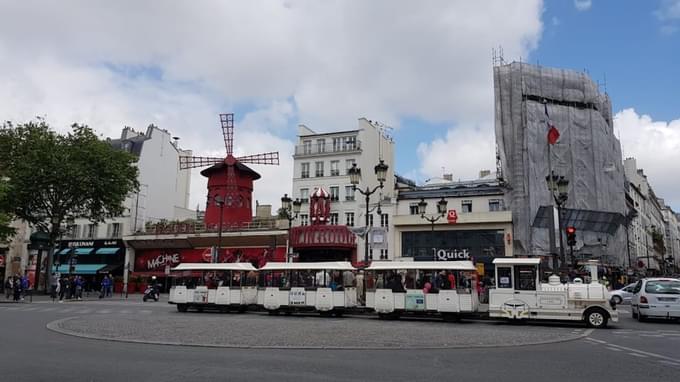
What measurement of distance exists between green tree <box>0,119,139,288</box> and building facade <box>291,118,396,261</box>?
1303 centimetres

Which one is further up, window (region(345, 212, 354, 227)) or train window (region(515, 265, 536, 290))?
window (region(345, 212, 354, 227))

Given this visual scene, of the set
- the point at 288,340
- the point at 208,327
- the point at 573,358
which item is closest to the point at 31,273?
the point at 208,327

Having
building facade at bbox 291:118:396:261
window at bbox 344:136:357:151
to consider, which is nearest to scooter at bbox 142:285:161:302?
building facade at bbox 291:118:396:261

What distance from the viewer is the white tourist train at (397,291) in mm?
16375

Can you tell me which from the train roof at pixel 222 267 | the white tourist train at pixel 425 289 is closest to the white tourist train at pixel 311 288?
the white tourist train at pixel 425 289

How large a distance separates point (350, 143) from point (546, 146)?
14818 millimetres

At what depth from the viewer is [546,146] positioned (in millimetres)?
35688

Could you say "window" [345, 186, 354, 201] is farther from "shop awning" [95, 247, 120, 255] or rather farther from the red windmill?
"shop awning" [95, 247, 120, 255]

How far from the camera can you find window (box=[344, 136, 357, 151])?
4275 centimetres

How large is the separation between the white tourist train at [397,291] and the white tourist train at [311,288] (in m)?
0.04

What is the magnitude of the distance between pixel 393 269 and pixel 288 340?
803 cm

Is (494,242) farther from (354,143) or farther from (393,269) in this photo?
(393,269)

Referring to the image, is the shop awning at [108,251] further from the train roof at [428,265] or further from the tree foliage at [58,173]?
the train roof at [428,265]

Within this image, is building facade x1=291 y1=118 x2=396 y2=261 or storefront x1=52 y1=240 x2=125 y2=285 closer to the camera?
building facade x1=291 y1=118 x2=396 y2=261
